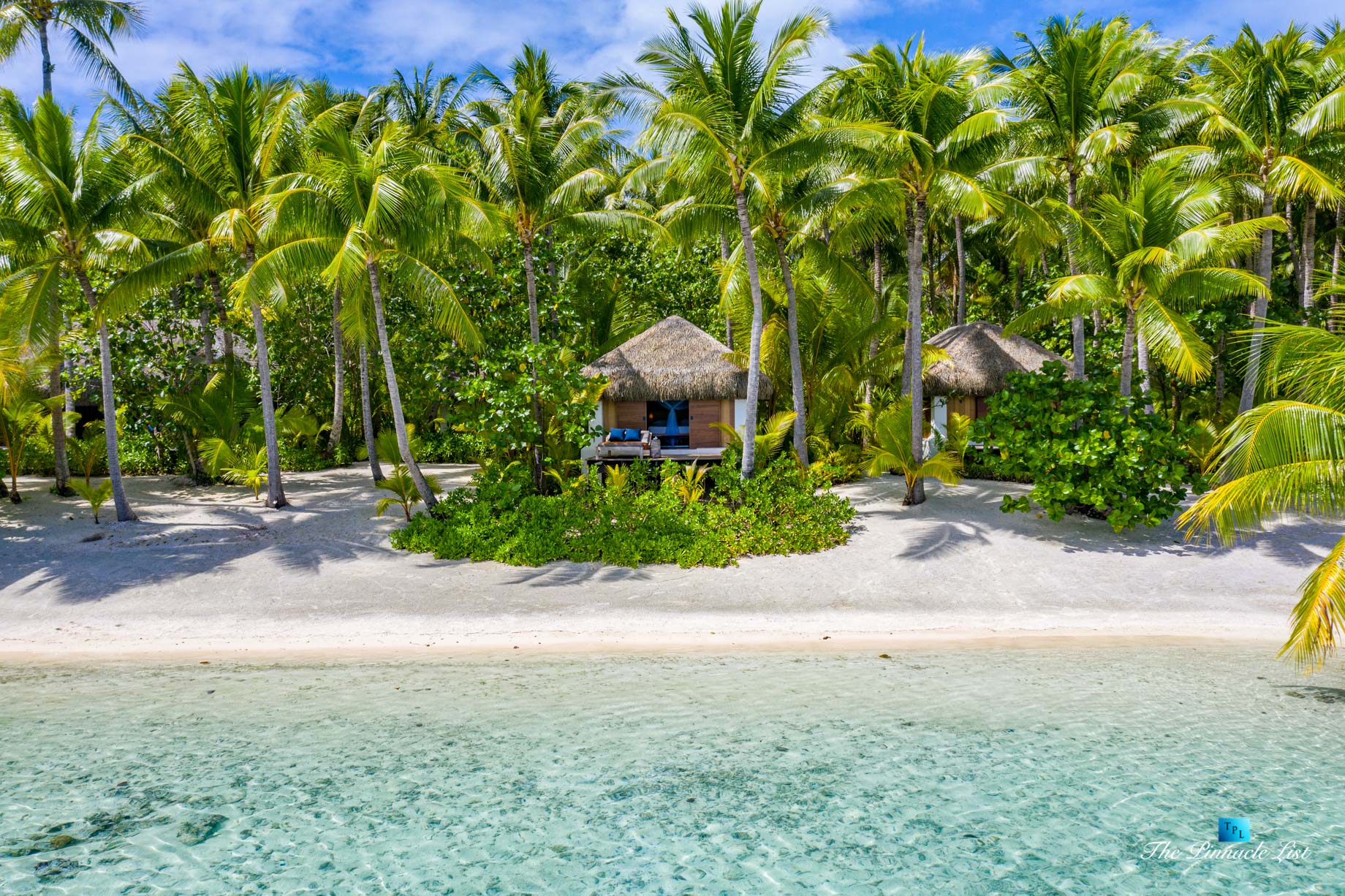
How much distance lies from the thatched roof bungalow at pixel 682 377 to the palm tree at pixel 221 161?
252 inches

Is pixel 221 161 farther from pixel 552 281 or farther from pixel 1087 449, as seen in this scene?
pixel 1087 449

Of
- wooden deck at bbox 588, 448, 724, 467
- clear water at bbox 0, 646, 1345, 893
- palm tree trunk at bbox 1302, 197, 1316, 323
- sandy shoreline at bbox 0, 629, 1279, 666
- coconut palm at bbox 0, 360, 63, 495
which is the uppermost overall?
palm tree trunk at bbox 1302, 197, 1316, 323

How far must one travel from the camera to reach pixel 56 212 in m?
11.5

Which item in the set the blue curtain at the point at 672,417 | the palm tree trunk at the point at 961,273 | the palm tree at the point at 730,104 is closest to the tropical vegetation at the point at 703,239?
the palm tree at the point at 730,104

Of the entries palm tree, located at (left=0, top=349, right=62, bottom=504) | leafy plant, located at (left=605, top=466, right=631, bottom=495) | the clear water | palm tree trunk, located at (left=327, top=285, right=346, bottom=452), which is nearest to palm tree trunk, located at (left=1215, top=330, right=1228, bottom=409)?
the clear water

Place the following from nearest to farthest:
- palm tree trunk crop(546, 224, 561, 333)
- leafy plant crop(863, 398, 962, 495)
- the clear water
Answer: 1. the clear water
2. leafy plant crop(863, 398, 962, 495)
3. palm tree trunk crop(546, 224, 561, 333)

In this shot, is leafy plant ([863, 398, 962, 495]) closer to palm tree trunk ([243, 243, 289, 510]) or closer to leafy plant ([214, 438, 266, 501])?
palm tree trunk ([243, 243, 289, 510])

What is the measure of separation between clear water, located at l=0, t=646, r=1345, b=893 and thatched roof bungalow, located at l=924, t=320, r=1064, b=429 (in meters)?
10.6

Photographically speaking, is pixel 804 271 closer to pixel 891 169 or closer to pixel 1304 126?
pixel 891 169

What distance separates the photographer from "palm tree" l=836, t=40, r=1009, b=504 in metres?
11.5

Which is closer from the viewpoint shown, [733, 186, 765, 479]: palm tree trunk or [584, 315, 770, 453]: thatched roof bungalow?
[733, 186, 765, 479]: palm tree trunk

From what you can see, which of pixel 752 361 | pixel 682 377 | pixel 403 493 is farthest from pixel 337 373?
pixel 752 361

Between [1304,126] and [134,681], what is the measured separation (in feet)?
57.9

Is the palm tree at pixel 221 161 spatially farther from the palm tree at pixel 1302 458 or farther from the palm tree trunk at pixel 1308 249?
the palm tree trunk at pixel 1308 249
